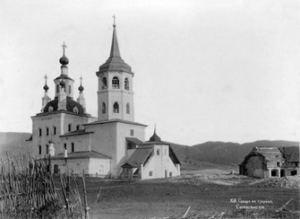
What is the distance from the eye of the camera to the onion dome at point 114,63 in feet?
112

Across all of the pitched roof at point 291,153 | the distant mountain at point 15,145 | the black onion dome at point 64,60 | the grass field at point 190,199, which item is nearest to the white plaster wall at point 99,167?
the distant mountain at point 15,145

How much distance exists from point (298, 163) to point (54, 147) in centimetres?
2349

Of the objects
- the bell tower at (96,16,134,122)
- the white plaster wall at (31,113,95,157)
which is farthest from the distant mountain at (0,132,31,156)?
the bell tower at (96,16,134,122)

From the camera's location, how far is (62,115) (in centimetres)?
3997

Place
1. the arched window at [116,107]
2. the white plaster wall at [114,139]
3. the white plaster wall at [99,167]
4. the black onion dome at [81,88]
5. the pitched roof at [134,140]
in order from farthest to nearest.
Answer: the black onion dome at [81,88]
the arched window at [116,107]
the white plaster wall at [114,139]
the pitched roof at [134,140]
the white plaster wall at [99,167]

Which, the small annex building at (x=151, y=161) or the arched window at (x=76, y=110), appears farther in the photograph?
the arched window at (x=76, y=110)

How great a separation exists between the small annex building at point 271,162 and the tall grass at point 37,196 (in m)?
13.8

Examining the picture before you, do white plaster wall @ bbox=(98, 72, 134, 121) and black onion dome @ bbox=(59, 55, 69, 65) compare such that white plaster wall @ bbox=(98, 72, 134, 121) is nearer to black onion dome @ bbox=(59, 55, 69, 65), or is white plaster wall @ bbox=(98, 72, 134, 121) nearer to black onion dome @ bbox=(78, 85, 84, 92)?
black onion dome @ bbox=(59, 55, 69, 65)

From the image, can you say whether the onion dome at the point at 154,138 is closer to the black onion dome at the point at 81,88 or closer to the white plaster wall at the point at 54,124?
the white plaster wall at the point at 54,124

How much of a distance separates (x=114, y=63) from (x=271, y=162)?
52.1 feet

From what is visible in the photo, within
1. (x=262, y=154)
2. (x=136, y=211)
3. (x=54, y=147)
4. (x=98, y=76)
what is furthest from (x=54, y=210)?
(x=54, y=147)

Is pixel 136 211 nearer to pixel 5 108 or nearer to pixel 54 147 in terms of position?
pixel 5 108

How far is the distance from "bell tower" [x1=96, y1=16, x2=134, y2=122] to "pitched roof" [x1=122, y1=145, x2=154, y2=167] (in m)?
3.64

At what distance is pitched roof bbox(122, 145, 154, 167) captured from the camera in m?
31.7
